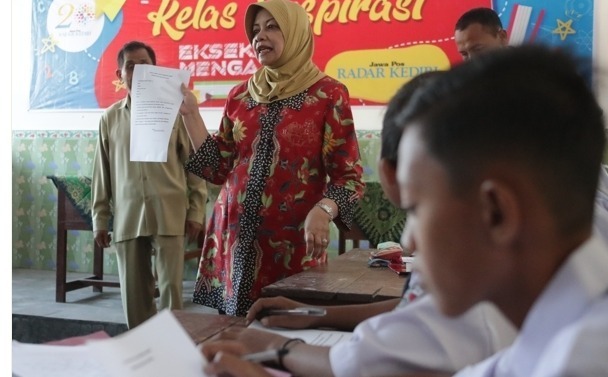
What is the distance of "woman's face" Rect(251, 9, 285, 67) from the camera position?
66.2 inches

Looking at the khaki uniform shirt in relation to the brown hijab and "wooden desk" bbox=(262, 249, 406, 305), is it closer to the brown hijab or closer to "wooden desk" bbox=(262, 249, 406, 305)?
the brown hijab

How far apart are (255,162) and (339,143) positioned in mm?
215

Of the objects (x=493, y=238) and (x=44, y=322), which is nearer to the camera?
(x=493, y=238)

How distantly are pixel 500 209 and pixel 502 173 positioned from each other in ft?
0.09

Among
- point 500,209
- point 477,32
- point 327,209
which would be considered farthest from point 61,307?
point 500,209

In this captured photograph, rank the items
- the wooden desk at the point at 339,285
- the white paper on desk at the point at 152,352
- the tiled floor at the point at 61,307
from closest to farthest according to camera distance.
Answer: the white paper on desk at the point at 152,352 < the wooden desk at the point at 339,285 < the tiled floor at the point at 61,307

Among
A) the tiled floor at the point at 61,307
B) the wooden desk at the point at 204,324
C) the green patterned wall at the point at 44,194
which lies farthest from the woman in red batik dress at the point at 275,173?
the green patterned wall at the point at 44,194

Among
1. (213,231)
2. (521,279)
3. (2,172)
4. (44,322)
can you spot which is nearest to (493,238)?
(521,279)

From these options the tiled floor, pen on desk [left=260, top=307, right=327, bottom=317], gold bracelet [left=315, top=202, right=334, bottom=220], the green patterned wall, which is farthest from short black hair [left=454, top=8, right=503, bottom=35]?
the green patterned wall

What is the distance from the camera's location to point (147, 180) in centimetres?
275

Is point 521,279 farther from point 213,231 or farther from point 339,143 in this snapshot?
point 213,231

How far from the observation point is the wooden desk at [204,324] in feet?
3.10

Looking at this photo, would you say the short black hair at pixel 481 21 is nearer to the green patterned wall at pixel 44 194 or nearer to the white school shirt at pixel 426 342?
the white school shirt at pixel 426 342

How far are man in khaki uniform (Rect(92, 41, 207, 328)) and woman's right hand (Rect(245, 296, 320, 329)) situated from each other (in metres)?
1.74
